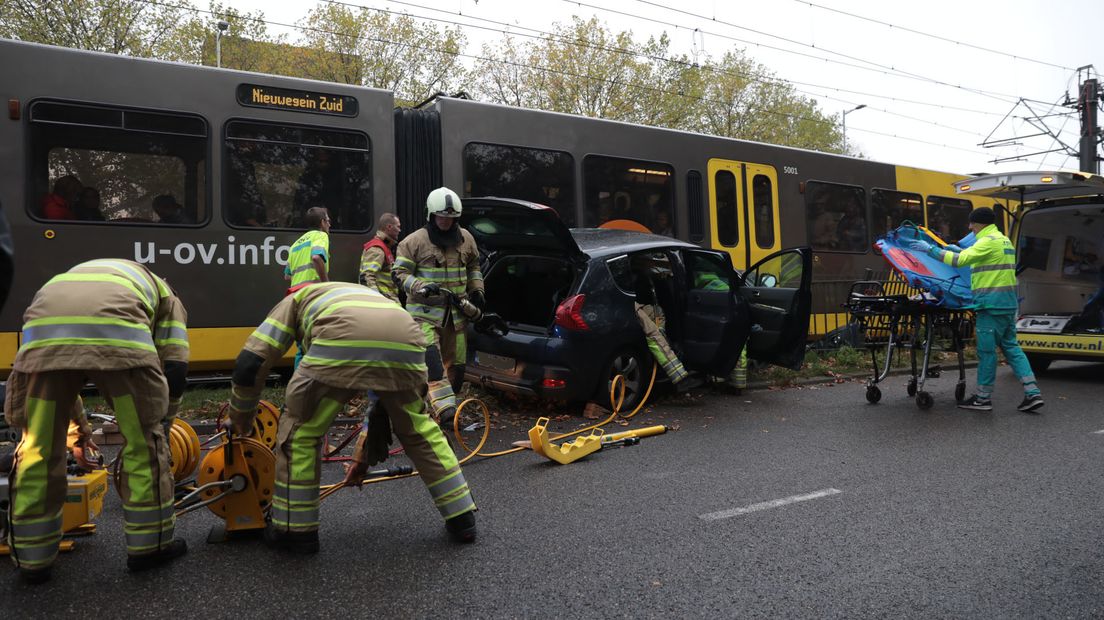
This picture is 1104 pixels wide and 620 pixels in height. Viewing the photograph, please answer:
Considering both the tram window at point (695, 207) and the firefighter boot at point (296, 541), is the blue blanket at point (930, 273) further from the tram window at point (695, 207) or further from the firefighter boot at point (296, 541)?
the firefighter boot at point (296, 541)

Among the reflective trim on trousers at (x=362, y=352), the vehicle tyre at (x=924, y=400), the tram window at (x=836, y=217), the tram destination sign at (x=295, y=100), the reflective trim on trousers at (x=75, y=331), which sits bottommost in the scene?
the vehicle tyre at (x=924, y=400)

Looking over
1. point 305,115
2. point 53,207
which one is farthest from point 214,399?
point 305,115

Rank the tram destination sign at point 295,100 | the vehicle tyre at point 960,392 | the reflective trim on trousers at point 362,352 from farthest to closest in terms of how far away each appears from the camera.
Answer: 1. the tram destination sign at point 295,100
2. the vehicle tyre at point 960,392
3. the reflective trim on trousers at point 362,352

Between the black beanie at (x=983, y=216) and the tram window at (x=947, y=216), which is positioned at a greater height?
the tram window at (x=947, y=216)

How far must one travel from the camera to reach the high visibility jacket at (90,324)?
3018 mm

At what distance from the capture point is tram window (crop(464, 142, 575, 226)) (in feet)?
29.2

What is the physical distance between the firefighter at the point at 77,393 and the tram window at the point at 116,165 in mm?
4365

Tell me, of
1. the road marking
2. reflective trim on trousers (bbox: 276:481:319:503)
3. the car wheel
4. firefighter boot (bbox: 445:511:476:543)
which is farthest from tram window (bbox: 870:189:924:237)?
reflective trim on trousers (bbox: 276:481:319:503)

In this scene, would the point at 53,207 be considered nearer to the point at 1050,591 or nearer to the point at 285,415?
the point at 285,415

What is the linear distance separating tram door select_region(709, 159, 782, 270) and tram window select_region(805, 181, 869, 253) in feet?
2.73

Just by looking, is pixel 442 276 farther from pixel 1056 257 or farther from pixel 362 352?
pixel 1056 257

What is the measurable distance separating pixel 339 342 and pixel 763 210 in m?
9.59

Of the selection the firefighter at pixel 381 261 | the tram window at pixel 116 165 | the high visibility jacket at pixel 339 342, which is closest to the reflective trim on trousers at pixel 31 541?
the high visibility jacket at pixel 339 342

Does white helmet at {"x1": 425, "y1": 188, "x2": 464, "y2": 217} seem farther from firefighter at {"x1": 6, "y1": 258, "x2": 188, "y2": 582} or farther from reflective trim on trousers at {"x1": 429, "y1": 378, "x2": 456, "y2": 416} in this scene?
firefighter at {"x1": 6, "y1": 258, "x2": 188, "y2": 582}
